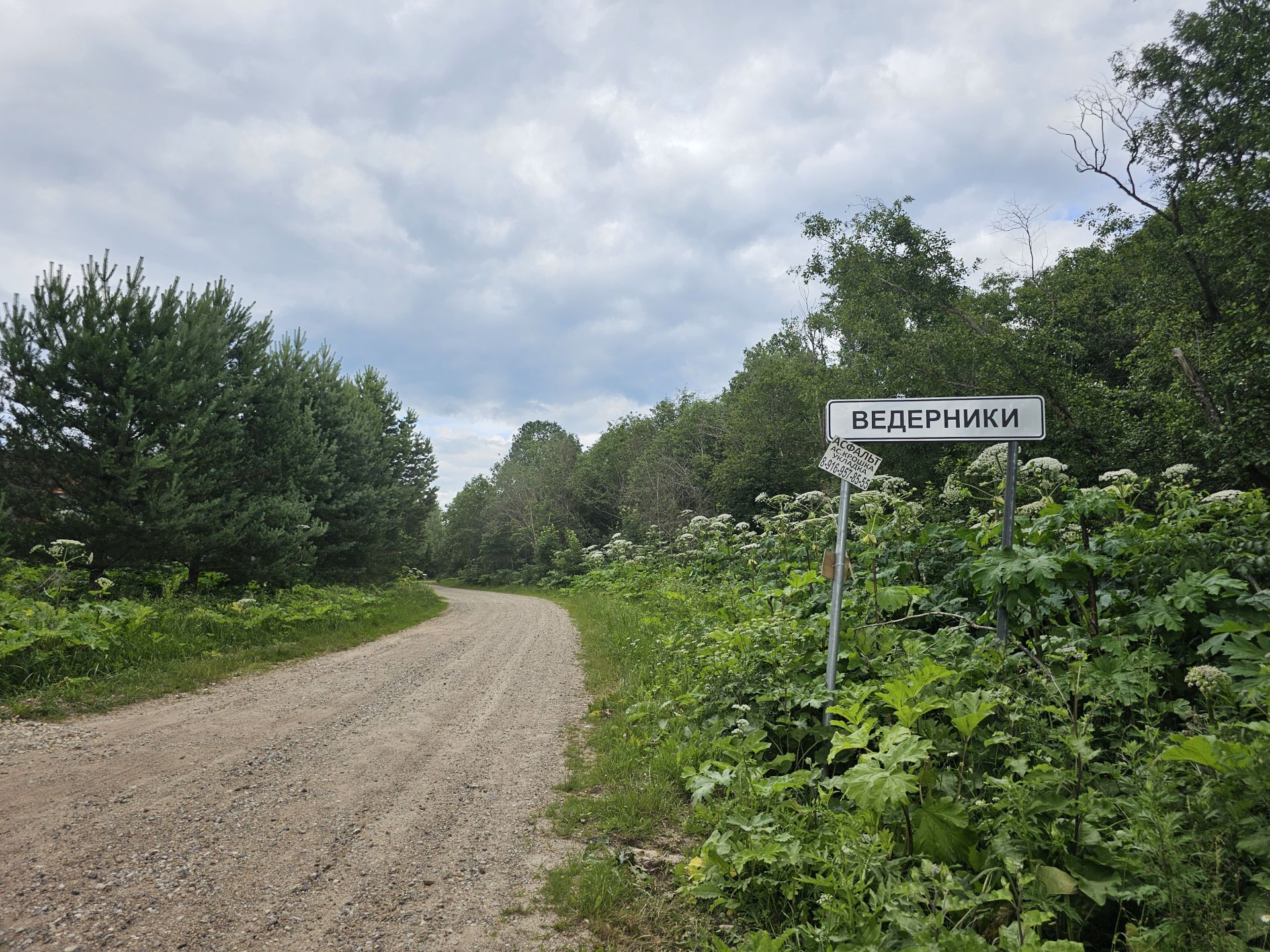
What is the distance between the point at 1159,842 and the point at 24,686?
8.85 meters

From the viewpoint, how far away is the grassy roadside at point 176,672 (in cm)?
570

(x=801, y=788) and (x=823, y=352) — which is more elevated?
(x=823, y=352)

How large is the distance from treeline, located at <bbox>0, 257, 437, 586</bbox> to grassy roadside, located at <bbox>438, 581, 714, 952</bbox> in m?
9.75

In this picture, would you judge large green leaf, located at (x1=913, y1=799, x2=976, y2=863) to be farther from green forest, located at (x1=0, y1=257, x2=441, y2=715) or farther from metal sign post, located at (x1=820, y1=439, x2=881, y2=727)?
green forest, located at (x1=0, y1=257, x2=441, y2=715)

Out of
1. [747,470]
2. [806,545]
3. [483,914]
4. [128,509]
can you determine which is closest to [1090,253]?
[747,470]

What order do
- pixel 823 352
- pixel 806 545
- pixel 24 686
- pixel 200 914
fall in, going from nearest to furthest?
pixel 200 914
pixel 24 686
pixel 806 545
pixel 823 352

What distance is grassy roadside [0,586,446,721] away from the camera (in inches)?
224

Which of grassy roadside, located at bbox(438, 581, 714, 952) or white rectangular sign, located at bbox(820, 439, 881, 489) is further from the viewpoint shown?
white rectangular sign, located at bbox(820, 439, 881, 489)

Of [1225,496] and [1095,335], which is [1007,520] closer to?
[1225,496]

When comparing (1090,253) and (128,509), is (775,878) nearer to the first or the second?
(128,509)

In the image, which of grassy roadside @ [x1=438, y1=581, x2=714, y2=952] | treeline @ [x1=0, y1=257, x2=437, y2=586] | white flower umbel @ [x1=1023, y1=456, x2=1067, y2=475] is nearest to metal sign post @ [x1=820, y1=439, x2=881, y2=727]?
grassy roadside @ [x1=438, y1=581, x2=714, y2=952]

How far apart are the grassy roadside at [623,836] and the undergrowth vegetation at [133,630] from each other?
5.05m

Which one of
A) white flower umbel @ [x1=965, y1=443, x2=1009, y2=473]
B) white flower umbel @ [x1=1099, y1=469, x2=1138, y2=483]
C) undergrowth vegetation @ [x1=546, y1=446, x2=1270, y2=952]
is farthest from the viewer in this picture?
white flower umbel @ [x1=965, y1=443, x2=1009, y2=473]

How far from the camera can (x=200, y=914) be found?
2.69m
